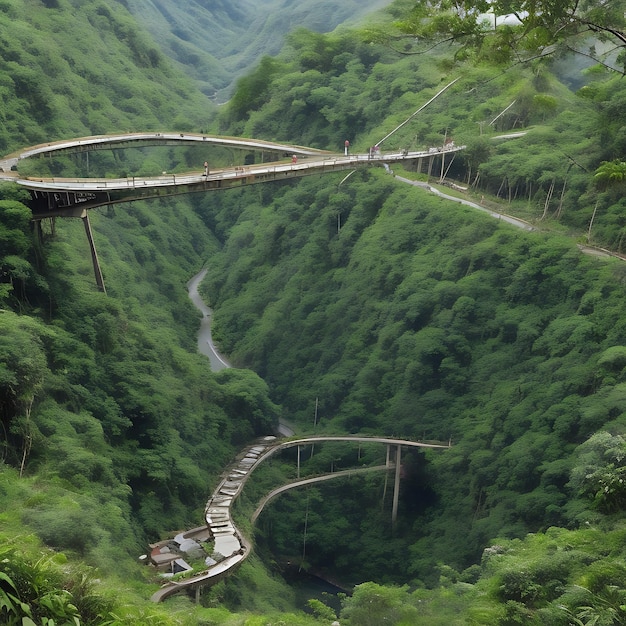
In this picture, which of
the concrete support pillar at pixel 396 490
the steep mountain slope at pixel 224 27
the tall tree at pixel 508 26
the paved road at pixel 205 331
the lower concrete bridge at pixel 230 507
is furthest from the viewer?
the steep mountain slope at pixel 224 27

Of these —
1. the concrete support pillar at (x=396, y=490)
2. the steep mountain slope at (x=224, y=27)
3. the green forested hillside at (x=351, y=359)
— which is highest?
the steep mountain slope at (x=224, y=27)

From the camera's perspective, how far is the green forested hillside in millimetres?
17172

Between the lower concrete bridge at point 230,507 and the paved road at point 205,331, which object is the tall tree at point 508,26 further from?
the paved road at point 205,331

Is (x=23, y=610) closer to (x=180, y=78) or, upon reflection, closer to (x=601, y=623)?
(x=601, y=623)

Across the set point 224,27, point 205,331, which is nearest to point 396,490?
point 205,331

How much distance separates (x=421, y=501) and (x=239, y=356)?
1549 cm

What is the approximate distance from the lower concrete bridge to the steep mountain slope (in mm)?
53378

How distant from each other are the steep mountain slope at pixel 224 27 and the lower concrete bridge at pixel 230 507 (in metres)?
53.4

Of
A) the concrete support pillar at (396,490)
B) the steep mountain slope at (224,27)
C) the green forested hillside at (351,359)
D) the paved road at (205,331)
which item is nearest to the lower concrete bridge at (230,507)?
the concrete support pillar at (396,490)

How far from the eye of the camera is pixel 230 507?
2692 centimetres

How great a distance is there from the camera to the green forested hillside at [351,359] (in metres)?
17.2

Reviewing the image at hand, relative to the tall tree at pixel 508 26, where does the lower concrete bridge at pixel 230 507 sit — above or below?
below

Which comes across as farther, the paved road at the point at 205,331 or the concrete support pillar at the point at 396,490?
the paved road at the point at 205,331

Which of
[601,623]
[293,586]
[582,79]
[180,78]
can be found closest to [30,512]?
[601,623]
